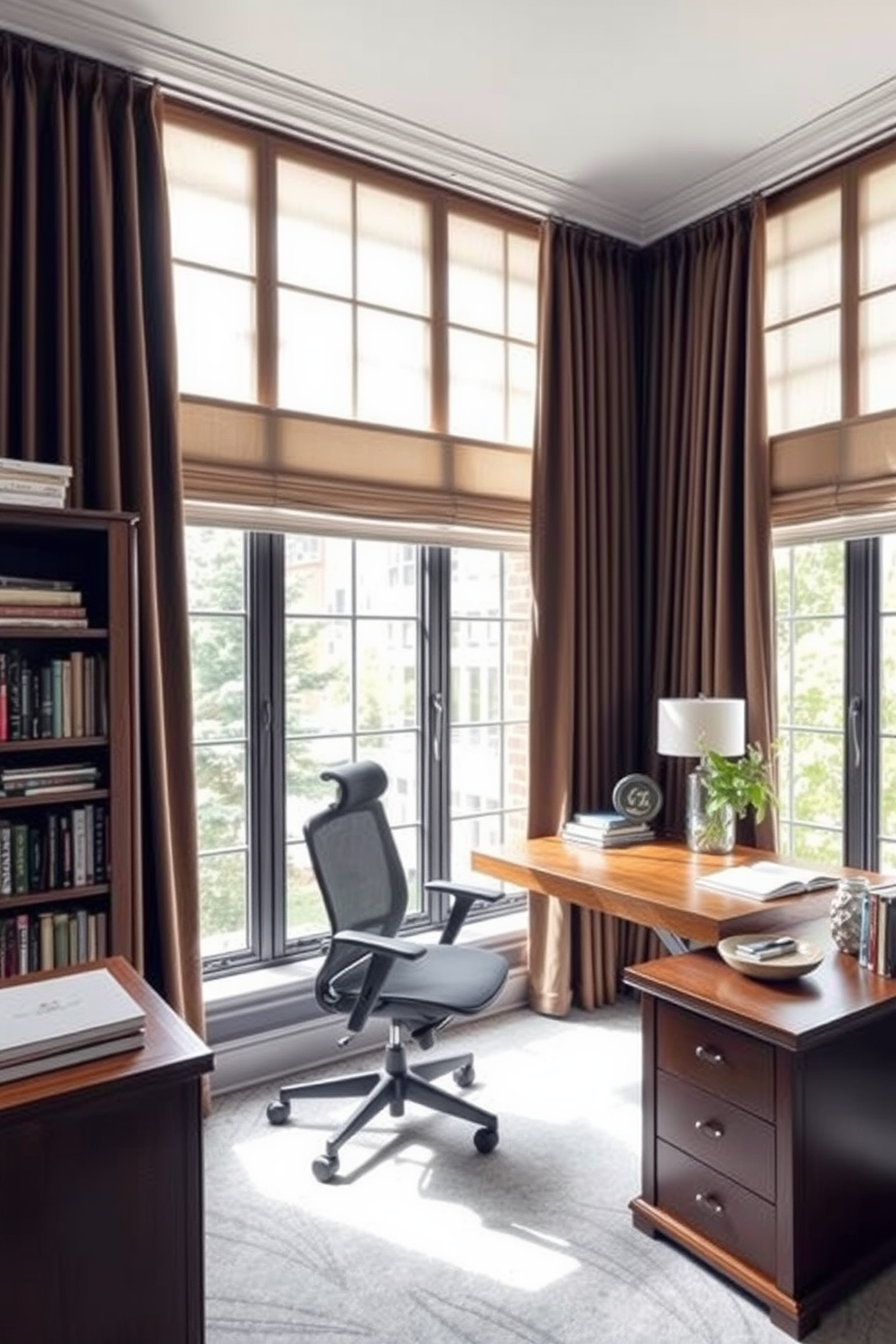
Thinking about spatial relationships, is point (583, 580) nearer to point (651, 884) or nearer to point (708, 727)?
point (708, 727)

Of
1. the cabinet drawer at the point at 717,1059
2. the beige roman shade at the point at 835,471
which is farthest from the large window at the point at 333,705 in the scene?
the cabinet drawer at the point at 717,1059

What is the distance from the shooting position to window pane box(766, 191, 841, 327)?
3189 millimetres

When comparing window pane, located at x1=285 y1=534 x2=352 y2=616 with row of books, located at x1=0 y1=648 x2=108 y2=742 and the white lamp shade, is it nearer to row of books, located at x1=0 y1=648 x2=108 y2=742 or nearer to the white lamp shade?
row of books, located at x1=0 y1=648 x2=108 y2=742

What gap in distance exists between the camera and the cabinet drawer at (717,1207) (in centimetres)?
193

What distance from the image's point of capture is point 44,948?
7.52 feet

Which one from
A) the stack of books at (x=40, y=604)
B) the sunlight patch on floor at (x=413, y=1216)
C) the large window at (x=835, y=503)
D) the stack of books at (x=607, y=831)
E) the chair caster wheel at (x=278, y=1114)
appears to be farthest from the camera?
the stack of books at (x=607, y=831)

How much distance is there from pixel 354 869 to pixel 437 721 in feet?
2.80

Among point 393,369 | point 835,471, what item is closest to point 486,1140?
point 835,471

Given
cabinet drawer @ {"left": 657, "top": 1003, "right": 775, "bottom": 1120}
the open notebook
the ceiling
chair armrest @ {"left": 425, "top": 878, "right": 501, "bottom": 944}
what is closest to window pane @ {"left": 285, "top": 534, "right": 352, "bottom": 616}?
chair armrest @ {"left": 425, "top": 878, "right": 501, "bottom": 944}

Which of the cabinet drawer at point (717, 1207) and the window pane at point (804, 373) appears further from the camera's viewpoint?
the window pane at point (804, 373)

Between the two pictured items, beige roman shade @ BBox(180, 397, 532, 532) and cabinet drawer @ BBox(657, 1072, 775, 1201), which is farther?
beige roman shade @ BBox(180, 397, 532, 532)

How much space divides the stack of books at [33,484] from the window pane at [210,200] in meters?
0.99

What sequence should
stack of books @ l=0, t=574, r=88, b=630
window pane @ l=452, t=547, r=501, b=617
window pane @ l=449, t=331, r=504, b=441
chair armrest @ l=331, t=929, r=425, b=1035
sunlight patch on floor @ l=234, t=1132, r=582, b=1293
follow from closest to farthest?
1. sunlight patch on floor @ l=234, t=1132, r=582, b=1293
2. stack of books @ l=0, t=574, r=88, b=630
3. chair armrest @ l=331, t=929, r=425, b=1035
4. window pane @ l=449, t=331, r=504, b=441
5. window pane @ l=452, t=547, r=501, b=617

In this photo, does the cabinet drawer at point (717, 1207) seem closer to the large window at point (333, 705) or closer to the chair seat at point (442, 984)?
the chair seat at point (442, 984)
